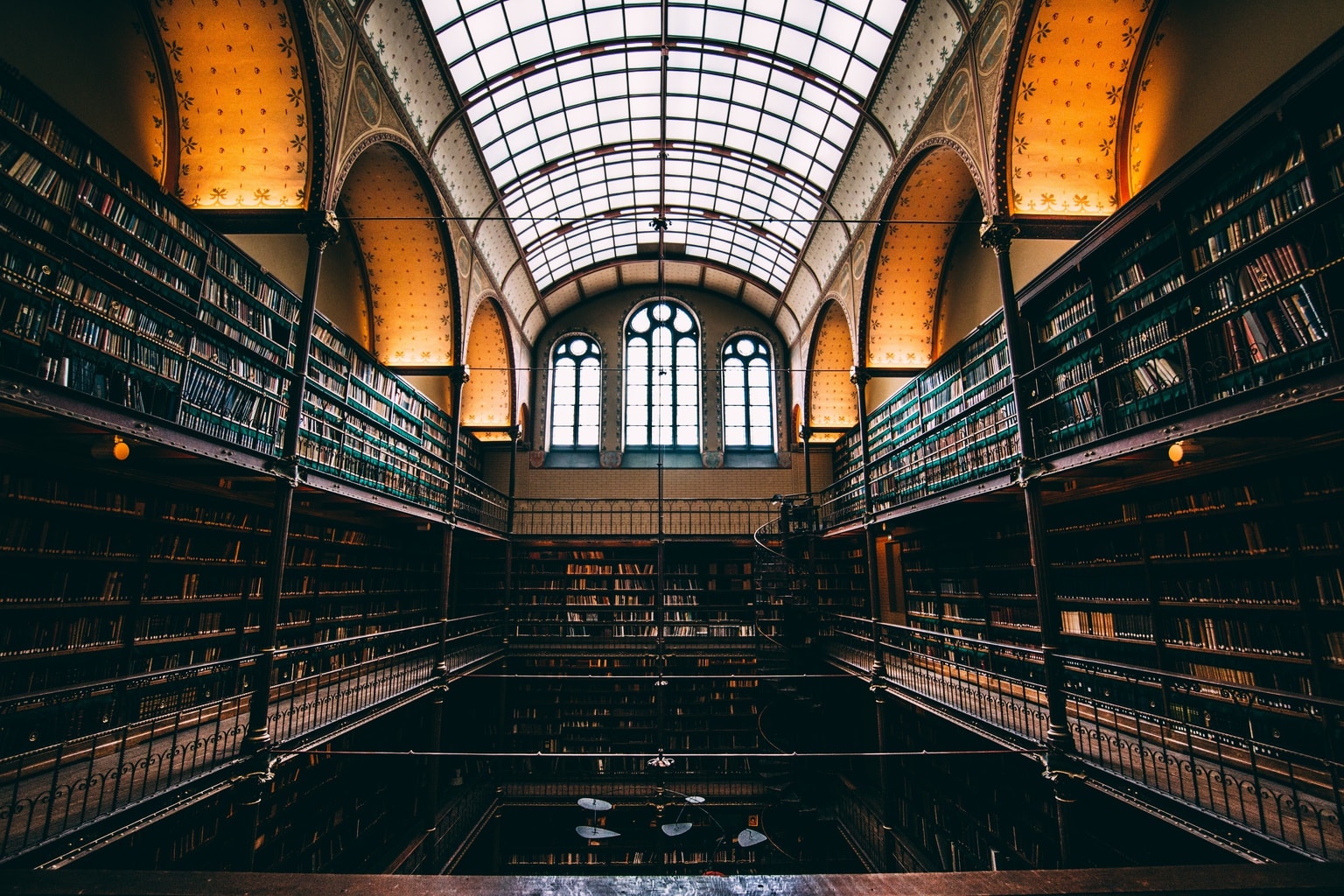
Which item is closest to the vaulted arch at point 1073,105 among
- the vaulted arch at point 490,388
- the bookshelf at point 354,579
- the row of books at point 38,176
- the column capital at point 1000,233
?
the column capital at point 1000,233

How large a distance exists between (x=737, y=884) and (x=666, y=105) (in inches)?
414

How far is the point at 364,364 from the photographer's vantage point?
8.70m

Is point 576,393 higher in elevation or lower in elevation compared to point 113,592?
higher

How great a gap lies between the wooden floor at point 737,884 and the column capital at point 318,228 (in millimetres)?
5902

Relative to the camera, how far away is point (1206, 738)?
15.0 feet

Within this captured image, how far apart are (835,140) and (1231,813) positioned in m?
9.16

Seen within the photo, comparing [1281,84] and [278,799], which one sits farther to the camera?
[278,799]

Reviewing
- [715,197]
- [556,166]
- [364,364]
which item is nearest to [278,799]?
[364,364]

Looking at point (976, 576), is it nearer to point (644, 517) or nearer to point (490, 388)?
point (644, 517)

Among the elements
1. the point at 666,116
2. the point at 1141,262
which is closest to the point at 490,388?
the point at 666,116

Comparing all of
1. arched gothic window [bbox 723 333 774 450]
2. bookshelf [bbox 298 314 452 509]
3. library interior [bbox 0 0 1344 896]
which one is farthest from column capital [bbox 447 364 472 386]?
arched gothic window [bbox 723 333 774 450]

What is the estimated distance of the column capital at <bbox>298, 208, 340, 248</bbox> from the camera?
591 centimetres

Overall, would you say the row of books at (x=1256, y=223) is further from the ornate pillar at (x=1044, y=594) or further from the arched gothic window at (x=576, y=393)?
the arched gothic window at (x=576, y=393)

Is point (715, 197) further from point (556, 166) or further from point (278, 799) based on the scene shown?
point (278, 799)
